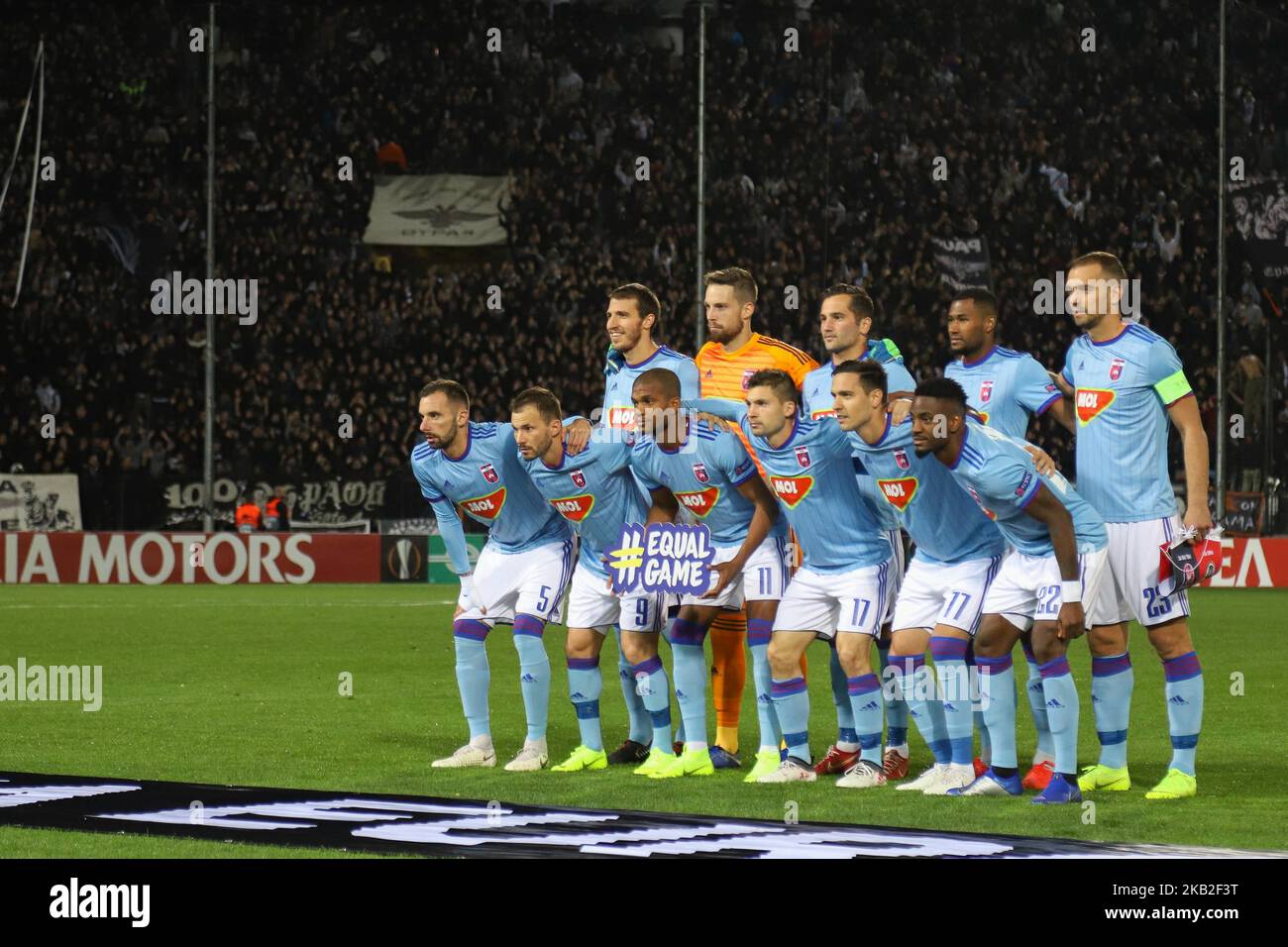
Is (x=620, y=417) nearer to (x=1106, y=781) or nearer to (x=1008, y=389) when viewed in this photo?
(x=1008, y=389)

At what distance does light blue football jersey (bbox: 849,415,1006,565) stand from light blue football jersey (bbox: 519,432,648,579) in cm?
148

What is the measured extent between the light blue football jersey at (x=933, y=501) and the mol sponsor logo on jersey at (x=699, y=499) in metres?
0.94

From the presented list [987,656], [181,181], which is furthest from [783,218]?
[987,656]

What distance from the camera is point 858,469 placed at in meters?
9.04

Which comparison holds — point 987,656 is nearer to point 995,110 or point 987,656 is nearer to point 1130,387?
point 1130,387

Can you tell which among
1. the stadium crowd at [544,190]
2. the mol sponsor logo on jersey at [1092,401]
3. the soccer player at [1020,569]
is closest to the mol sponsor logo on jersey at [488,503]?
the soccer player at [1020,569]

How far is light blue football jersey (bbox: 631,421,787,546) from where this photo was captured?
9258mm

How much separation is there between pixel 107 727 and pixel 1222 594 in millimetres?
16974

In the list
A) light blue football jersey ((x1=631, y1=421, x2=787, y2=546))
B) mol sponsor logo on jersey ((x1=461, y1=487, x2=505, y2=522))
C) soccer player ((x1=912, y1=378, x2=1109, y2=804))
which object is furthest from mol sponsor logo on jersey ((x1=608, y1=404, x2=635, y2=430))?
soccer player ((x1=912, y1=378, x2=1109, y2=804))

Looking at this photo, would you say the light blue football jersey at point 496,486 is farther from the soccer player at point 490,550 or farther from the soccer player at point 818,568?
the soccer player at point 818,568

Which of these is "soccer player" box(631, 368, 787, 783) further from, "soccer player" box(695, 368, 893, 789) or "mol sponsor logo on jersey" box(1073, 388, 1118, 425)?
"mol sponsor logo on jersey" box(1073, 388, 1118, 425)

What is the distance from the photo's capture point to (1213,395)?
28.2 metres

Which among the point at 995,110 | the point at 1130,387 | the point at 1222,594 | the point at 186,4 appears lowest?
the point at 1222,594
